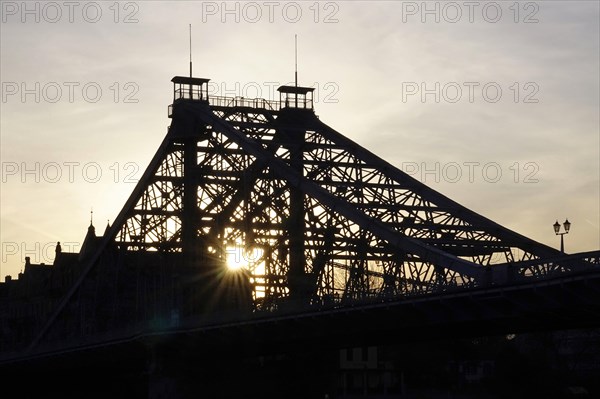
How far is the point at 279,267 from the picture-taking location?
105m

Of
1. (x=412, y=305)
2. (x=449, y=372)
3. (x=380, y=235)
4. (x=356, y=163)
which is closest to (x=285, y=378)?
(x=356, y=163)

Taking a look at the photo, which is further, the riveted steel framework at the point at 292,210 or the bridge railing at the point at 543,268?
the riveted steel framework at the point at 292,210

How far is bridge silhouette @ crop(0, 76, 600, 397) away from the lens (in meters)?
73.2

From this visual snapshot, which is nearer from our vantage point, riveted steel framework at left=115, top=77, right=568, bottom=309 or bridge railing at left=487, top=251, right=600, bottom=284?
bridge railing at left=487, top=251, right=600, bottom=284

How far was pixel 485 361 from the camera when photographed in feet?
561

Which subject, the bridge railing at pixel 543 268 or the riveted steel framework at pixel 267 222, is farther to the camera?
the riveted steel framework at pixel 267 222

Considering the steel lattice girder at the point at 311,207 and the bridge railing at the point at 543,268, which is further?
the steel lattice girder at the point at 311,207

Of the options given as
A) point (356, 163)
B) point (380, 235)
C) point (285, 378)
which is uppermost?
point (356, 163)

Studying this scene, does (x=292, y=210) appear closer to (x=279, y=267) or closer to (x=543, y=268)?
(x=279, y=267)

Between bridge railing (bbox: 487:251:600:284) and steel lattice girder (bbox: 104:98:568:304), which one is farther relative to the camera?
steel lattice girder (bbox: 104:98:568:304)

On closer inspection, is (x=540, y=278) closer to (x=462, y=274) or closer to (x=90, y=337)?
(x=462, y=274)

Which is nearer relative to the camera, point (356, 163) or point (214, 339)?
point (214, 339)

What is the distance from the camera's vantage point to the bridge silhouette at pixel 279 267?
73.2 meters

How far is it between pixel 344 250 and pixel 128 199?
30738 mm
